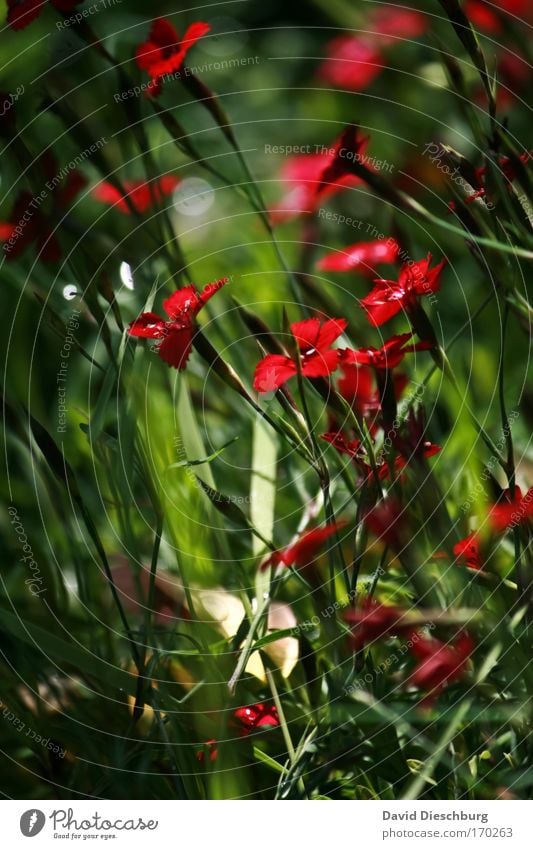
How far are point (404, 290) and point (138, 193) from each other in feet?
0.67

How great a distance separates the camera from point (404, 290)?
48cm

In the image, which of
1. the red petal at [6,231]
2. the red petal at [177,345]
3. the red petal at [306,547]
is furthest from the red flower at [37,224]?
the red petal at [306,547]

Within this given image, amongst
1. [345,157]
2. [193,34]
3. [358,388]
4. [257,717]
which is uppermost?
[193,34]

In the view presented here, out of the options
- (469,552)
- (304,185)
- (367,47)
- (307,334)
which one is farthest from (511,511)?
(367,47)

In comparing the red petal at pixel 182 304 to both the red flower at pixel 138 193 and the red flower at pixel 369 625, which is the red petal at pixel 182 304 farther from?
the red flower at pixel 369 625

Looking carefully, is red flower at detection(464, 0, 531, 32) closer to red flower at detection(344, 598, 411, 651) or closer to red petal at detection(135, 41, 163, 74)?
red petal at detection(135, 41, 163, 74)

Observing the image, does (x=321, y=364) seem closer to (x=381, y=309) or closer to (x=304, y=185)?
(x=381, y=309)

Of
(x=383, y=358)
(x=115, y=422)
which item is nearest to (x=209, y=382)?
(x=115, y=422)

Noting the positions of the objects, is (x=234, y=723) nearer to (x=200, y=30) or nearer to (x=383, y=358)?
(x=383, y=358)

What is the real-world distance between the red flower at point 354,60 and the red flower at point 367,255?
0.15 metres

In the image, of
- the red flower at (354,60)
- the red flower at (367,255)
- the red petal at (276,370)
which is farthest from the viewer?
the red flower at (354,60)

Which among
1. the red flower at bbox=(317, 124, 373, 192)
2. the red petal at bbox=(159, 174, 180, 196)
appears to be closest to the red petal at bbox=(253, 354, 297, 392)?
the red flower at bbox=(317, 124, 373, 192)

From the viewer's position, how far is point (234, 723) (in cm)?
50

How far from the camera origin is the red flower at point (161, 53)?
528 mm
